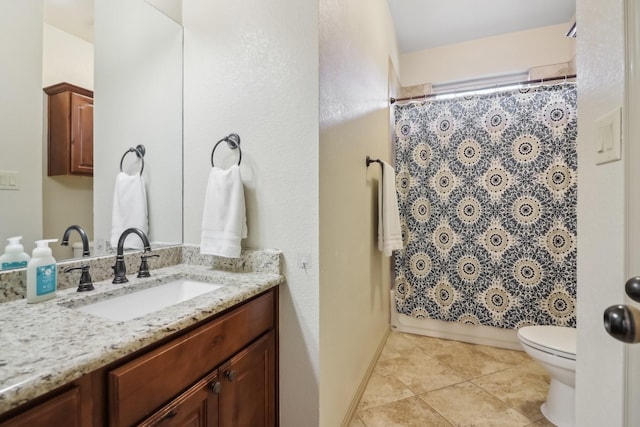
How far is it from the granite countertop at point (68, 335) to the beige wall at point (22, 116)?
27 centimetres

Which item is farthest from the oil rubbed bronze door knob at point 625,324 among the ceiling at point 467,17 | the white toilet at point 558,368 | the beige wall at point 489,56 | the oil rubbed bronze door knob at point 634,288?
the beige wall at point 489,56

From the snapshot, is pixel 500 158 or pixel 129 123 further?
pixel 500 158

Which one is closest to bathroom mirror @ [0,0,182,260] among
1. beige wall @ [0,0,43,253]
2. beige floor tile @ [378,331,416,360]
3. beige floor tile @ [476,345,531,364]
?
beige wall @ [0,0,43,253]

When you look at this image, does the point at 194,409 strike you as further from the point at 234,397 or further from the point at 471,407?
the point at 471,407

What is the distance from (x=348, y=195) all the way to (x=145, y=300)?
3.26 ft

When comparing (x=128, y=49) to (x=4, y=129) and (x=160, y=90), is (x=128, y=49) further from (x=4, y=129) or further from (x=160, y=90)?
(x=4, y=129)

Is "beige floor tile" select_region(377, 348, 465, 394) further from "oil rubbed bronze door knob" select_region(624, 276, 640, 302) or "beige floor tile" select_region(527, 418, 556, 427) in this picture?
"oil rubbed bronze door knob" select_region(624, 276, 640, 302)

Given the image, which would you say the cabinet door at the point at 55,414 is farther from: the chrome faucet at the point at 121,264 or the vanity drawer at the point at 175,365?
the chrome faucet at the point at 121,264

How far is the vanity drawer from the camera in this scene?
659mm

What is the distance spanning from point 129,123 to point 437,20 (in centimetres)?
249

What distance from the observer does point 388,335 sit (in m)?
2.47

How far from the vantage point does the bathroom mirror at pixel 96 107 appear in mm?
974

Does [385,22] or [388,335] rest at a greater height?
[385,22]

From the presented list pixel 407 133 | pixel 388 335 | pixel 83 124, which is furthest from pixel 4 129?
pixel 388 335
